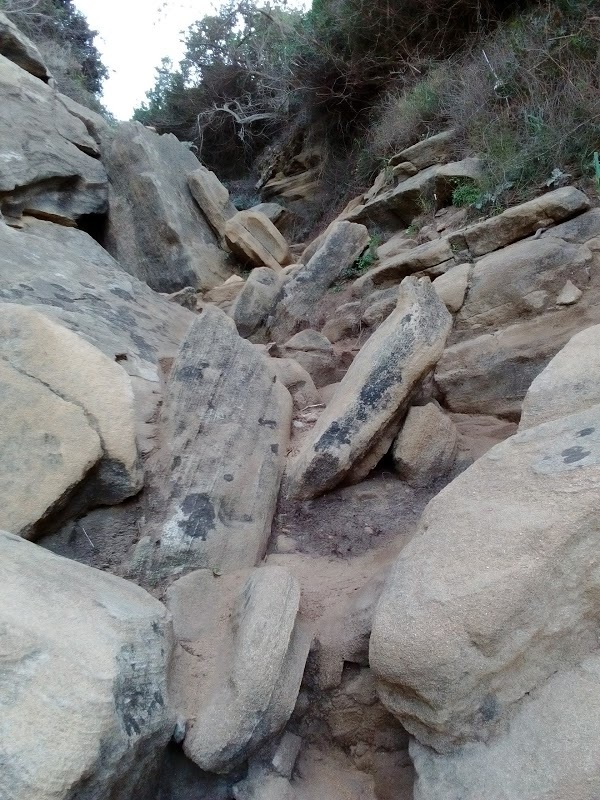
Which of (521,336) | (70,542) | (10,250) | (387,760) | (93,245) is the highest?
(10,250)

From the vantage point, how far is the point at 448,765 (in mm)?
1515

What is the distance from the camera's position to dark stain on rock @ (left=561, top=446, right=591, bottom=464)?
1584mm

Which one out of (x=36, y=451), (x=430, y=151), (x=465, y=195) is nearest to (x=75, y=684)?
(x=36, y=451)

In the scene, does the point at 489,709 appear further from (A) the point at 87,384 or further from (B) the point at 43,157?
(B) the point at 43,157

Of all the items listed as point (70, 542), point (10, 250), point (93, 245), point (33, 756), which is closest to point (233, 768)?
point (33, 756)

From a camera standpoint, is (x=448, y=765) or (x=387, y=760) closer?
(x=448, y=765)

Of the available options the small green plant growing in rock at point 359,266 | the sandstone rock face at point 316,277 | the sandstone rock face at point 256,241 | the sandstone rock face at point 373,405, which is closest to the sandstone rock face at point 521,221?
the small green plant growing in rock at point 359,266

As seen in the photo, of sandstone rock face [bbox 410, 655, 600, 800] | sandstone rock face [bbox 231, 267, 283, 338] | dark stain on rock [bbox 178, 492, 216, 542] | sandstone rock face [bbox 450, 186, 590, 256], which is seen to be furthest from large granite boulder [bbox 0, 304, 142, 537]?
sandstone rock face [bbox 450, 186, 590, 256]

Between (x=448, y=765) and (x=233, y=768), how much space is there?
566mm

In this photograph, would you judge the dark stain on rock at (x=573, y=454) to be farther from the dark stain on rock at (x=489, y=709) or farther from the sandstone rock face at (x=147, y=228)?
the sandstone rock face at (x=147, y=228)

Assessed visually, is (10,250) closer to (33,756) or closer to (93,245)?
(93,245)

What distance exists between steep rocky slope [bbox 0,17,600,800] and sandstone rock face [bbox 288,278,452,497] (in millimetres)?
12

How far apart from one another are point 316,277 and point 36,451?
3277 mm

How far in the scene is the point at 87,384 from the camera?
2.26 m
